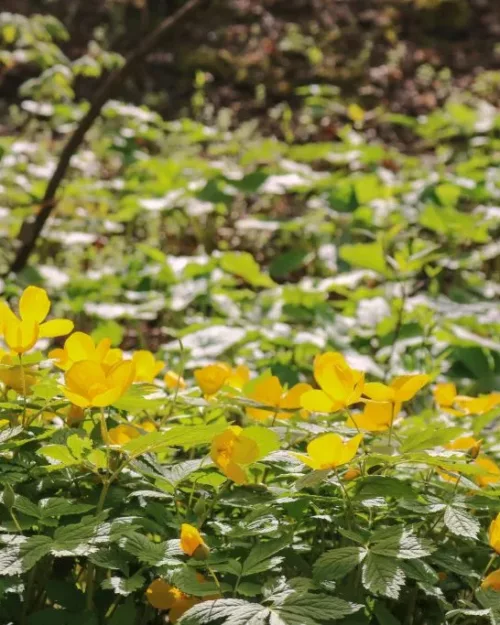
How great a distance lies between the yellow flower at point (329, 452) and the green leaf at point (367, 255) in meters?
1.61

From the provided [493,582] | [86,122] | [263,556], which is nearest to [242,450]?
[263,556]

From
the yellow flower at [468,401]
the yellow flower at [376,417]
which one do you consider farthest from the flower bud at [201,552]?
the yellow flower at [468,401]

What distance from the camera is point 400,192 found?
4.34m

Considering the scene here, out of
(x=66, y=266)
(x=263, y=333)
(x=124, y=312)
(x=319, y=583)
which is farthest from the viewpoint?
(x=66, y=266)

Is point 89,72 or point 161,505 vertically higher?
point 161,505

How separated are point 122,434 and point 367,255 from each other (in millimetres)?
1596

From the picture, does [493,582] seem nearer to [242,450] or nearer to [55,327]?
[242,450]

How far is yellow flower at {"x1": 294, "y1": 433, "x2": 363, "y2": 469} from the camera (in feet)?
3.30

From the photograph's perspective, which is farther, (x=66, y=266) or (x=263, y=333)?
(x=66, y=266)

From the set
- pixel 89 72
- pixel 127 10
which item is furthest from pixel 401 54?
pixel 89 72

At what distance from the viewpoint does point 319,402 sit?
1121 mm

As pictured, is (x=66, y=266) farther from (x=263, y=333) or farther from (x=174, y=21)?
(x=263, y=333)

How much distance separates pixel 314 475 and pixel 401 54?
706 centimetres

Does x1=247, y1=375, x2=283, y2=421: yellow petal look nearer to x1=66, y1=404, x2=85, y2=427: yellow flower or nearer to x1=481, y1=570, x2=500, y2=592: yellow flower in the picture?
x1=66, y1=404, x2=85, y2=427: yellow flower
